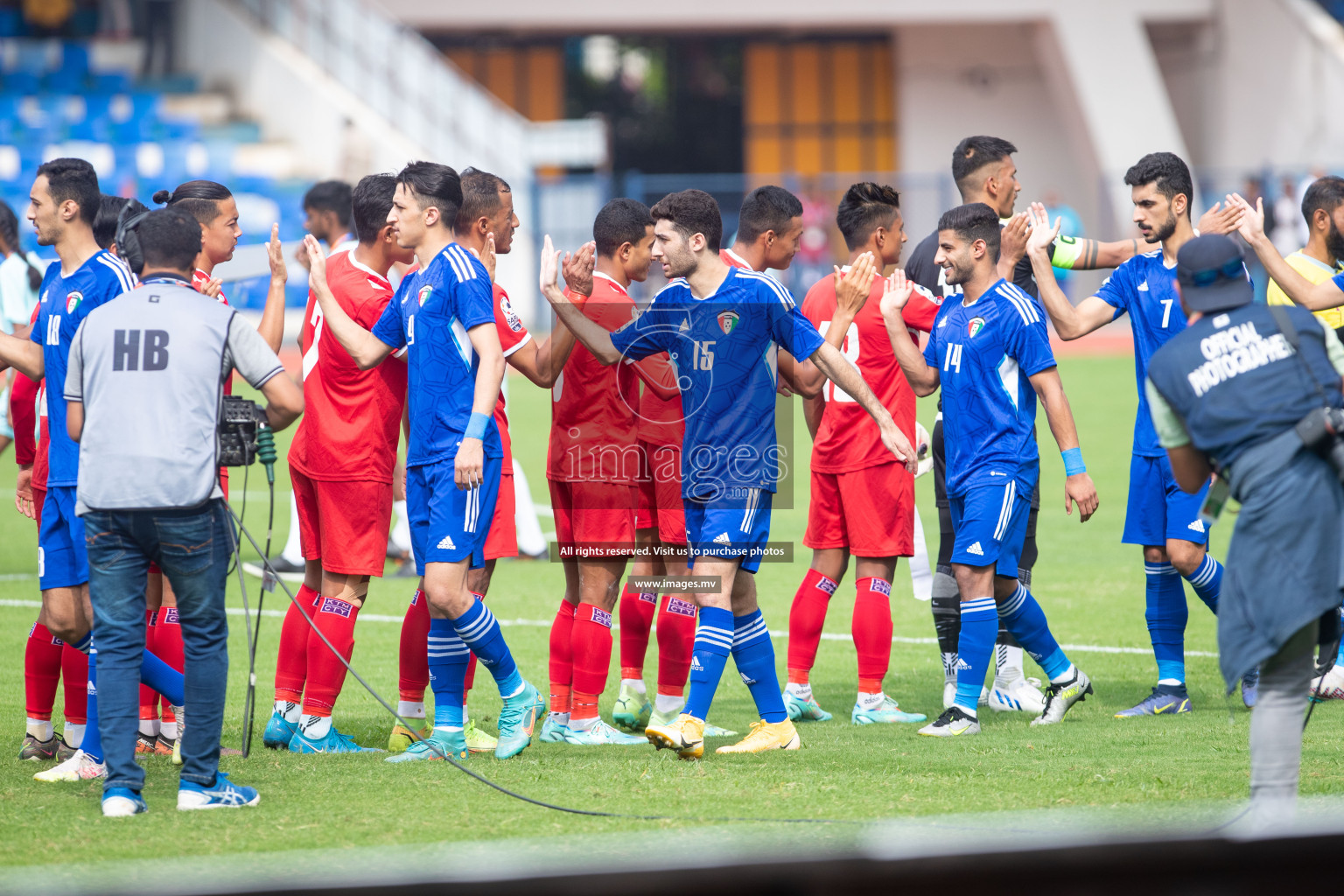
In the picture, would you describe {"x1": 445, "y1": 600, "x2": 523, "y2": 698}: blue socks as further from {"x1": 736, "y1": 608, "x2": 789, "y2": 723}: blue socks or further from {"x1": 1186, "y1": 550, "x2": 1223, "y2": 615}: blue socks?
{"x1": 1186, "y1": 550, "x2": 1223, "y2": 615}: blue socks

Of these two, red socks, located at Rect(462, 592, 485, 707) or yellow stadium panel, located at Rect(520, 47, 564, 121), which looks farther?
yellow stadium panel, located at Rect(520, 47, 564, 121)

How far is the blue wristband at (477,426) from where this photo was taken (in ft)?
18.1

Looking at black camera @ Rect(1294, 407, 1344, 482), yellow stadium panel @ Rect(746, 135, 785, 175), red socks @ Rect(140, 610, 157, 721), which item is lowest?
red socks @ Rect(140, 610, 157, 721)

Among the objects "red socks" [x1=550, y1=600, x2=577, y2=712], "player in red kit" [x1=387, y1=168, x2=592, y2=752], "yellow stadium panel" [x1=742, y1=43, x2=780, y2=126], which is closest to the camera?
"player in red kit" [x1=387, y1=168, x2=592, y2=752]

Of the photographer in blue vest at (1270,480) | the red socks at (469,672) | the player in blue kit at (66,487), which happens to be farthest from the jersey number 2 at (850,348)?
the player in blue kit at (66,487)

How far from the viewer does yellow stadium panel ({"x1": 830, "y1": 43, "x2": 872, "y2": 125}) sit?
3631cm

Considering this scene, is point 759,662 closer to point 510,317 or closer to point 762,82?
point 510,317

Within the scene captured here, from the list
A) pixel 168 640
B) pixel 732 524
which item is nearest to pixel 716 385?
pixel 732 524

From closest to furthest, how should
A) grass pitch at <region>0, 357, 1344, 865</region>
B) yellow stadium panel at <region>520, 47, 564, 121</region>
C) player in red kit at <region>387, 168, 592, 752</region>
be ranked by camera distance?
grass pitch at <region>0, 357, 1344, 865</region> < player in red kit at <region>387, 168, 592, 752</region> < yellow stadium panel at <region>520, 47, 564, 121</region>

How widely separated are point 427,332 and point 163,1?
87.6 feet

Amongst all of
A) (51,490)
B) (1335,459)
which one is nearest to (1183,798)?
(1335,459)

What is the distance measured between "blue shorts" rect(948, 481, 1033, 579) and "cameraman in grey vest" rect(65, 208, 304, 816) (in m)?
2.90

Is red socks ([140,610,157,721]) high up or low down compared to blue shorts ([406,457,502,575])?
down

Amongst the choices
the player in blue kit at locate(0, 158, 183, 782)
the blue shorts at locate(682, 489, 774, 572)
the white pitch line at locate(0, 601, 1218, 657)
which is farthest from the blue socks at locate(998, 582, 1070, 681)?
the player in blue kit at locate(0, 158, 183, 782)
